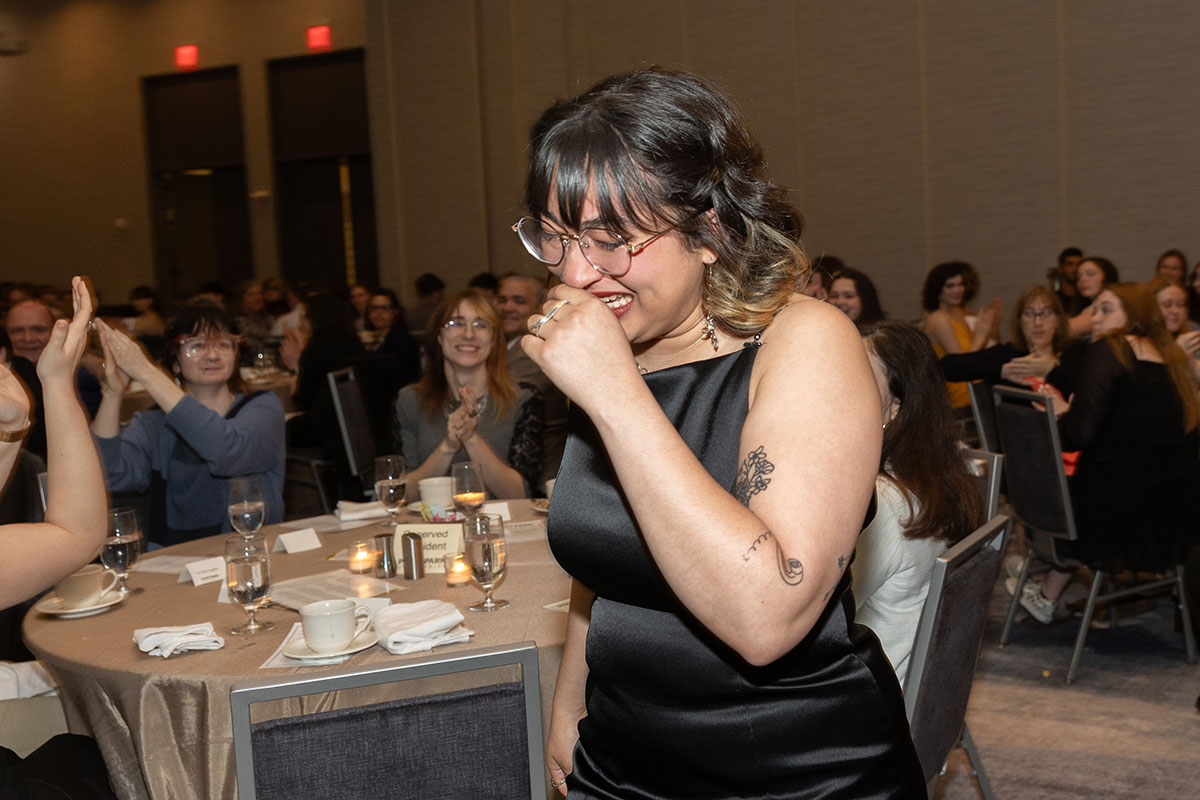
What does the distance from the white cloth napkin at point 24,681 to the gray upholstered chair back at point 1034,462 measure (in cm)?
326

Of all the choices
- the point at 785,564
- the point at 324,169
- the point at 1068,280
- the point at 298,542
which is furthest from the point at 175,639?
the point at 324,169

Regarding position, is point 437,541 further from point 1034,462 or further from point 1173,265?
point 1173,265

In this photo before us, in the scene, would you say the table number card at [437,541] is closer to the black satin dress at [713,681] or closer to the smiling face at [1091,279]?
the black satin dress at [713,681]

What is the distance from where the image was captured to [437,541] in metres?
2.67

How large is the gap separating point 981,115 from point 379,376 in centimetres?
496

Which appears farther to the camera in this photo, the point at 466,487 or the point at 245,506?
the point at 466,487

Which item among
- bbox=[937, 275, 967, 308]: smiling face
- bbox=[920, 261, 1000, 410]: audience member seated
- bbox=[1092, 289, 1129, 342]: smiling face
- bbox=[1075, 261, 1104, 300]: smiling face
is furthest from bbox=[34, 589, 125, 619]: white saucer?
bbox=[1075, 261, 1104, 300]: smiling face

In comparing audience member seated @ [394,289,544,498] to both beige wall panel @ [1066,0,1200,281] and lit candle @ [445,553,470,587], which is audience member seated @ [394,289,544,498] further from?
beige wall panel @ [1066,0,1200,281]

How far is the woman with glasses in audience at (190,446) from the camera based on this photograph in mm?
3547

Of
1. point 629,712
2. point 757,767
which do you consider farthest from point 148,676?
point 757,767

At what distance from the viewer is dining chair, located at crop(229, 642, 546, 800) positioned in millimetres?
1380

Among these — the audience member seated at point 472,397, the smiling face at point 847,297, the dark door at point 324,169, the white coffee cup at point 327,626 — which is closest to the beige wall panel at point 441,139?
the dark door at point 324,169

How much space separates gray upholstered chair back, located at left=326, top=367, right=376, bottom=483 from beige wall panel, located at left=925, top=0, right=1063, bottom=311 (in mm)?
5043

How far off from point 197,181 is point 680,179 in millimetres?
13373
